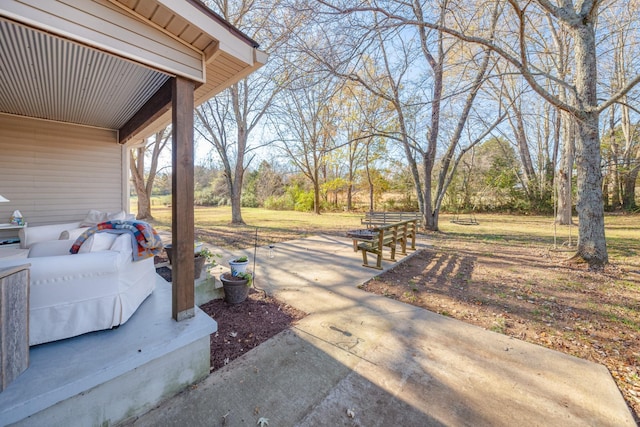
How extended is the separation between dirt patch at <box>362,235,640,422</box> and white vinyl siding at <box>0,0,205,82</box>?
360 cm

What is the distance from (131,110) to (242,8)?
7343 millimetres

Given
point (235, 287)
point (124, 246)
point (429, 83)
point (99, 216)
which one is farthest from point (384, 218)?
point (124, 246)

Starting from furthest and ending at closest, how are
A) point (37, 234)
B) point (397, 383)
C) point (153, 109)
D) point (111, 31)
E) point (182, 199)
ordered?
1. point (37, 234)
2. point (153, 109)
3. point (182, 199)
4. point (397, 383)
5. point (111, 31)

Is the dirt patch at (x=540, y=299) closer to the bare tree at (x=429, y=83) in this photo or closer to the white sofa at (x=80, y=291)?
the white sofa at (x=80, y=291)

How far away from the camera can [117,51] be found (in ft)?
6.23

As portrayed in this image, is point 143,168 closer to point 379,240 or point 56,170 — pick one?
point 56,170

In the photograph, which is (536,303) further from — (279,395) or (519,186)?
(519,186)

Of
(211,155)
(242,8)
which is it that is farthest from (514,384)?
(211,155)

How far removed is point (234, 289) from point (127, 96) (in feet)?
9.59

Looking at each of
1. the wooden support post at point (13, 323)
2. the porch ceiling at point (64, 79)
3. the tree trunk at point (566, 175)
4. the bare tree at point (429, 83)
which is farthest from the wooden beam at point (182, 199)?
the tree trunk at point (566, 175)

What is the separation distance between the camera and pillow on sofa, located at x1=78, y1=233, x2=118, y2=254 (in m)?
2.25

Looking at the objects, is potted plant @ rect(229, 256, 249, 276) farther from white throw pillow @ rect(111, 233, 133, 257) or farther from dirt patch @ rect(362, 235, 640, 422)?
dirt patch @ rect(362, 235, 640, 422)

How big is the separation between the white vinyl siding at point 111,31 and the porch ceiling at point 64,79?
0.11 metres

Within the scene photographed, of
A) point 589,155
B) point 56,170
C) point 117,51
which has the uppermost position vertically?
point 117,51
